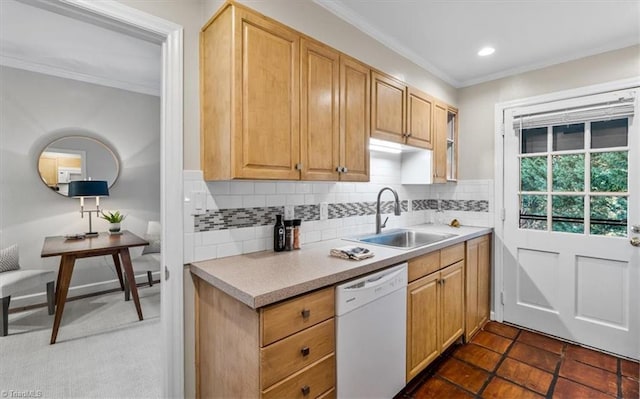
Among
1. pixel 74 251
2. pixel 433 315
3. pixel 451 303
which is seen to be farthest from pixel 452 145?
pixel 74 251

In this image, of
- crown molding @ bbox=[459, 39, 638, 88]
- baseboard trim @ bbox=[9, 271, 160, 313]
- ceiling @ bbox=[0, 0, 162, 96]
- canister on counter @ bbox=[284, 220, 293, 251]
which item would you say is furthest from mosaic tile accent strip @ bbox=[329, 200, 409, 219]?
baseboard trim @ bbox=[9, 271, 160, 313]

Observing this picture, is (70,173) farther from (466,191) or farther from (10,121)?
(466,191)

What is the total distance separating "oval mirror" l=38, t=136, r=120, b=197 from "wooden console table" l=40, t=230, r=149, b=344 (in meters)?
0.67

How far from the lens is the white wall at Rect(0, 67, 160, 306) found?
304cm

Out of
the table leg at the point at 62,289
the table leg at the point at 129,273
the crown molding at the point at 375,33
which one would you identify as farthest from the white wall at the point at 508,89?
the table leg at the point at 62,289

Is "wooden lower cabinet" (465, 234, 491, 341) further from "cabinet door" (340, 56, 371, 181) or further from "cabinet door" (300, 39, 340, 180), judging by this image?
"cabinet door" (300, 39, 340, 180)

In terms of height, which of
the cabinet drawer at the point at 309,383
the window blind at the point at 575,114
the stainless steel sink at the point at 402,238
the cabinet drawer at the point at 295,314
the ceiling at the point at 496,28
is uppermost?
the ceiling at the point at 496,28

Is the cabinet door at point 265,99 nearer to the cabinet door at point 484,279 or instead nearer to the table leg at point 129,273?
the cabinet door at point 484,279

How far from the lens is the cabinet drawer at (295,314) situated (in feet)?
3.75

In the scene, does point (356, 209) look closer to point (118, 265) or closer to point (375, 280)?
point (375, 280)

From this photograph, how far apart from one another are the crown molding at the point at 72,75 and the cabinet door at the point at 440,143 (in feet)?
11.2

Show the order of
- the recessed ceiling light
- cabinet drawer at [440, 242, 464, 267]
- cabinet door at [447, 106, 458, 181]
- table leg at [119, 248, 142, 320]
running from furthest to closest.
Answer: cabinet door at [447, 106, 458, 181] < table leg at [119, 248, 142, 320] < the recessed ceiling light < cabinet drawer at [440, 242, 464, 267]

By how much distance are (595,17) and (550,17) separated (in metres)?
0.30

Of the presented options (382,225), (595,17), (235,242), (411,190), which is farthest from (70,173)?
(595,17)
